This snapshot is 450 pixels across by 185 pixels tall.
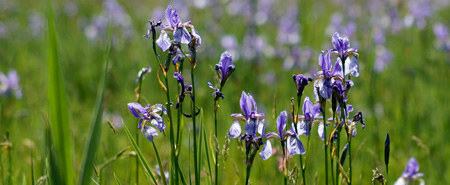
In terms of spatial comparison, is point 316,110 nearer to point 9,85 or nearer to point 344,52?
point 344,52

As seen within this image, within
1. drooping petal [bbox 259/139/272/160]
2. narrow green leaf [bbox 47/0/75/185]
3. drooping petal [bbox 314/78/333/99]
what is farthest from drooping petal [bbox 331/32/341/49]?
narrow green leaf [bbox 47/0/75/185]

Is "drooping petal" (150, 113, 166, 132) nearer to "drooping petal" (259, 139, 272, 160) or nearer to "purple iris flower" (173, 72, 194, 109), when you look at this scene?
"purple iris flower" (173, 72, 194, 109)

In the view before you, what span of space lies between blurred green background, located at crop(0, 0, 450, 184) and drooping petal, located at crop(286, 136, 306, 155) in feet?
2.49

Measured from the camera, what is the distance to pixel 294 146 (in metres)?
1.39

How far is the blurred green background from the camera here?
2979mm

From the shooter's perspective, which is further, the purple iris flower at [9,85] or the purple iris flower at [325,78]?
the purple iris flower at [9,85]

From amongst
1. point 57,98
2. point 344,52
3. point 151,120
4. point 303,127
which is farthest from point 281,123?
point 57,98

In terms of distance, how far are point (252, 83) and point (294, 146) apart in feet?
10.8

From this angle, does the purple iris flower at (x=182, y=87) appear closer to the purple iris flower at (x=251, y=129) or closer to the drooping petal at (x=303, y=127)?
the purple iris flower at (x=251, y=129)

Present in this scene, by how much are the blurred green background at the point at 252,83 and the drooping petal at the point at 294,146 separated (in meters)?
0.76

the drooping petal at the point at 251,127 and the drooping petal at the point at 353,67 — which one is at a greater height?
the drooping petal at the point at 353,67

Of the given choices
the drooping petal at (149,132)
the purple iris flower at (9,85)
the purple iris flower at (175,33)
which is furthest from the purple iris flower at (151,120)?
the purple iris flower at (9,85)

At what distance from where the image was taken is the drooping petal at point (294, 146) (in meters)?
1.37

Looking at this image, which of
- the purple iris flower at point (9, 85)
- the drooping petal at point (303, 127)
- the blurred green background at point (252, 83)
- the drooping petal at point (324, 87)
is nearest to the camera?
the drooping petal at point (324, 87)
